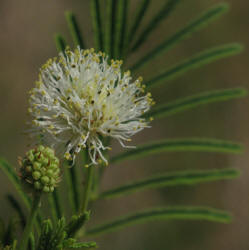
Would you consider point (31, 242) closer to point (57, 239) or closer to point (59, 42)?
point (57, 239)

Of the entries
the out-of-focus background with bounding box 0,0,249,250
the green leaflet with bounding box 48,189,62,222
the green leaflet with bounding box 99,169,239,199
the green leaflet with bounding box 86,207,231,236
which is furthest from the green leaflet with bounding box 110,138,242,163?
the out-of-focus background with bounding box 0,0,249,250

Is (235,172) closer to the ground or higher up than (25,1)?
closer to the ground

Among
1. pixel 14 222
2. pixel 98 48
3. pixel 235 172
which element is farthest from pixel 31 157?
pixel 235 172

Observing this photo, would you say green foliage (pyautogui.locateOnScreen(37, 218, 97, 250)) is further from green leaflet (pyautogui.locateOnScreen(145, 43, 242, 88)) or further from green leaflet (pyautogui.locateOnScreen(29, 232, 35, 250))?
green leaflet (pyautogui.locateOnScreen(145, 43, 242, 88))

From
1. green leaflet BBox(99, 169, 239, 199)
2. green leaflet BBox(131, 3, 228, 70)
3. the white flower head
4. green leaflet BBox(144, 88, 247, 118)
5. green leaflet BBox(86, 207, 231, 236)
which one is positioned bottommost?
green leaflet BBox(86, 207, 231, 236)

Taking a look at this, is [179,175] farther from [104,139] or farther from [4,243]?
[4,243]

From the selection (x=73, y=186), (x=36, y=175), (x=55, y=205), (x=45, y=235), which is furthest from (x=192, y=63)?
(x=45, y=235)
